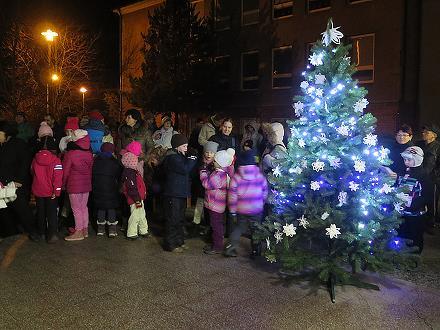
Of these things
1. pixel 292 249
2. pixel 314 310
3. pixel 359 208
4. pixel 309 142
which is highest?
pixel 309 142

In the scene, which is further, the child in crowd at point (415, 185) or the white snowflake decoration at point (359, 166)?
the child in crowd at point (415, 185)

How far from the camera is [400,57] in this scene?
19.1 m

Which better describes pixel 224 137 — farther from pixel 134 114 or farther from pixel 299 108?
pixel 299 108

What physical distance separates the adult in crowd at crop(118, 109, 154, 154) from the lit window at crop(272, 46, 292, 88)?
1558cm

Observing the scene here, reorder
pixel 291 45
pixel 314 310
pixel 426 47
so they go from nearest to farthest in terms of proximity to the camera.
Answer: pixel 314 310
pixel 426 47
pixel 291 45

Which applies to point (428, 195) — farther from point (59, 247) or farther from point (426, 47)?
point (426, 47)

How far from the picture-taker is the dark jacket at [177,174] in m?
7.15

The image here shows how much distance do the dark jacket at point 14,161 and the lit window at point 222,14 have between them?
20.2 metres

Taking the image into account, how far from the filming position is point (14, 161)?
7586 mm

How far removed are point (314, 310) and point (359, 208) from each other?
4.13ft

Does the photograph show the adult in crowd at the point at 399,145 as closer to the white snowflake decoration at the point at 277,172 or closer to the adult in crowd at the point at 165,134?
the white snowflake decoration at the point at 277,172

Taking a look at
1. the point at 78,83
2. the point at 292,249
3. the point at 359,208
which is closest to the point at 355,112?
the point at 359,208

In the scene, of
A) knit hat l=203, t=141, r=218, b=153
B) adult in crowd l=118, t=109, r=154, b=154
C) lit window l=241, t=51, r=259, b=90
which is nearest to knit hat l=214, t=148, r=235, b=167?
knit hat l=203, t=141, r=218, b=153

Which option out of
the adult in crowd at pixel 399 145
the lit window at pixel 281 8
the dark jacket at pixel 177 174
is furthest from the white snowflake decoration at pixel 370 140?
the lit window at pixel 281 8
